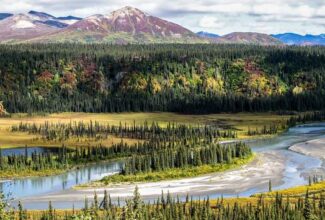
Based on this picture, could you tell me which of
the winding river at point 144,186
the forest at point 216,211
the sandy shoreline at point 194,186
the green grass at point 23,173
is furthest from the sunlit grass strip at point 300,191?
the green grass at point 23,173

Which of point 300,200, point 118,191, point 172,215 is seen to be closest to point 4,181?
point 118,191

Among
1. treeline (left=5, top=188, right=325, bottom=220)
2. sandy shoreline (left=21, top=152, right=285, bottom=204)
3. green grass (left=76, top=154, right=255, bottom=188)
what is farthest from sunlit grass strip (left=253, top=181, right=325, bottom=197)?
green grass (left=76, top=154, right=255, bottom=188)

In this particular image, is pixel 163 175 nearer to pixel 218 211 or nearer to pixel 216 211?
pixel 216 211

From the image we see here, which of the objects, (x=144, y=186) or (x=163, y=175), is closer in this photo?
(x=144, y=186)

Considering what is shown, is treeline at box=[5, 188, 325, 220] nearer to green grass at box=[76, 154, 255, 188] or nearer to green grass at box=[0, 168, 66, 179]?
green grass at box=[76, 154, 255, 188]

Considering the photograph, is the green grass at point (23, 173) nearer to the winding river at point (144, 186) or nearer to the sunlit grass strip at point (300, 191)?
the winding river at point (144, 186)

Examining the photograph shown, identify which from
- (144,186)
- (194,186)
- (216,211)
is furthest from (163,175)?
(216,211)

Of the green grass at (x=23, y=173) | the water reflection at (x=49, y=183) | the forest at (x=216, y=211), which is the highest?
the forest at (x=216, y=211)

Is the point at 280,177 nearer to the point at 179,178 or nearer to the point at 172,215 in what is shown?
the point at 179,178
